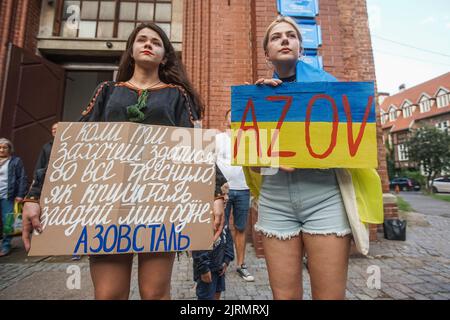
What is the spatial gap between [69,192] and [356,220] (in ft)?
4.58

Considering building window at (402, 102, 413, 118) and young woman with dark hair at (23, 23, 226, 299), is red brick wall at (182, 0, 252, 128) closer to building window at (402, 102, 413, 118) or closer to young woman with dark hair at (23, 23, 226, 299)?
young woman with dark hair at (23, 23, 226, 299)

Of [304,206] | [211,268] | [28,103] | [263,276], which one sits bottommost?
[263,276]

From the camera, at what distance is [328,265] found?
1.14 meters

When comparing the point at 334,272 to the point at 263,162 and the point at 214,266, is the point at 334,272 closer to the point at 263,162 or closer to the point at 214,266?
the point at 263,162

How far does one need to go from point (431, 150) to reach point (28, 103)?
1120 inches

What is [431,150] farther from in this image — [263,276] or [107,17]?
[107,17]

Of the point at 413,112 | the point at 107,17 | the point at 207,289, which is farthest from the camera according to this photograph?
the point at 413,112

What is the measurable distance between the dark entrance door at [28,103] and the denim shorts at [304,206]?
539 centimetres

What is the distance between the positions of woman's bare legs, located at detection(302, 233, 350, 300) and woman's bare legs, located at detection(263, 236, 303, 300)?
0.07 m

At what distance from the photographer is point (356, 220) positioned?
117 centimetres

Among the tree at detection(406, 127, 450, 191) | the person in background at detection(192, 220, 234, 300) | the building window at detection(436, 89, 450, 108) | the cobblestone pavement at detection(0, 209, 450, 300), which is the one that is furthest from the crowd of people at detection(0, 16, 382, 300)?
the building window at detection(436, 89, 450, 108)

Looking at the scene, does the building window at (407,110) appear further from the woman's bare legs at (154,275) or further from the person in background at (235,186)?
the woman's bare legs at (154,275)

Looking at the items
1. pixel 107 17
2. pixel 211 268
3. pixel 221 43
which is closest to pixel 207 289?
pixel 211 268

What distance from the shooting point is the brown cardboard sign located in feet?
3.68
